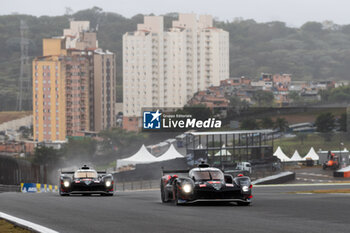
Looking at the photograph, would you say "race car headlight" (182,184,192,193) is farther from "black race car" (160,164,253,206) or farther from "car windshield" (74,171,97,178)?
"car windshield" (74,171,97,178)

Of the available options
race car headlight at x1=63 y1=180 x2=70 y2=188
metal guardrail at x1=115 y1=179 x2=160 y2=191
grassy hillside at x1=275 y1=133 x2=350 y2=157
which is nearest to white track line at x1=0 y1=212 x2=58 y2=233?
race car headlight at x1=63 y1=180 x2=70 y2=188

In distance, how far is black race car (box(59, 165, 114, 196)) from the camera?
3359cm

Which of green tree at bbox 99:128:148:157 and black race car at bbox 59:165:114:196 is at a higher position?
green tree at bbox 99:128:148:157

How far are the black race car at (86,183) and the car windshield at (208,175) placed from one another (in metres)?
9.90

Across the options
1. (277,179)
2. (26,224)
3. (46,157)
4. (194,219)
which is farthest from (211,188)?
(46,157)

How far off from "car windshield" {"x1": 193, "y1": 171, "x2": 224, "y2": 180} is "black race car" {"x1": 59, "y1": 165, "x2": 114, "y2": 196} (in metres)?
9.90

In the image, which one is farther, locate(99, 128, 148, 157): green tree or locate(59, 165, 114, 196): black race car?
locate(99, 128, 148, 157): green tree

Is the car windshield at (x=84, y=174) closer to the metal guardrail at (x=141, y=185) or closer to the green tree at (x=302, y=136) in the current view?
the metal guardrail at (x=141, y=185)

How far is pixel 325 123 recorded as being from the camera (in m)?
106

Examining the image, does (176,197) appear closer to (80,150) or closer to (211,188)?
(211,188)

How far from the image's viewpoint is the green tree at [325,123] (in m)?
106

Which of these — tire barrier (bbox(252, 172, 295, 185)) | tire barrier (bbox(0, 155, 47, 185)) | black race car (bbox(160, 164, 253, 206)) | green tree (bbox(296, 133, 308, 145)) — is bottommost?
tire barrier (bbox(0, 155, 47, 185))

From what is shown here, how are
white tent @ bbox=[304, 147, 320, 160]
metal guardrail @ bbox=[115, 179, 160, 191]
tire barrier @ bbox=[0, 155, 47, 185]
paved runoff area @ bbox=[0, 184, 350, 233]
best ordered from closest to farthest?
paved runoff area @ bbox=[0, 184, 350, 233] < metal guardrail @ bbox=[115, 179, 160, 191] < white tent @ bbox=[304, 147, 320, 160] < tire barrier @ bbox=[0, 155, 47, 185]

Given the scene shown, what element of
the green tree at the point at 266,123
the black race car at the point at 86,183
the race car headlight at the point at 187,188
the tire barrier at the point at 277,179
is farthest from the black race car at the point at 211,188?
the green tree at the point at 266,123
